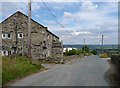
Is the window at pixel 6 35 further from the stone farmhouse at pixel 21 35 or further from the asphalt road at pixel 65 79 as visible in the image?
the asphalt road at pixel 65 79

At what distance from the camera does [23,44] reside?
54.0 metres

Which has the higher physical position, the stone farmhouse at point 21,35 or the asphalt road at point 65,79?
the stone farmhouse at point 21,35

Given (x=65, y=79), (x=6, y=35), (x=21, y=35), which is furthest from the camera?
(x=6, y=35)

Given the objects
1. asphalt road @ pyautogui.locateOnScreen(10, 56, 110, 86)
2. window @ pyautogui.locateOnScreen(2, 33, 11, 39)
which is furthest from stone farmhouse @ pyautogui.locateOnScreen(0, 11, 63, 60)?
asphalt road @ pyautogui.locateOnScreen(10, 56, 110, 86)

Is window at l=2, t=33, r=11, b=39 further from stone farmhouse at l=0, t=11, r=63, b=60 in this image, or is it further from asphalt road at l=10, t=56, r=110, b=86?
asphalt road at l=10, t=56, r=110, b=86

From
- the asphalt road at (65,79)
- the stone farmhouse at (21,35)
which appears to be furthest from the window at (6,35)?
the asphalt road at (65,79)

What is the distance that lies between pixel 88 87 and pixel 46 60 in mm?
31721

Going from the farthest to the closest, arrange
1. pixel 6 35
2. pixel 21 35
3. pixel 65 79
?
pixel 6 35 < pixel 21 35 < pixel 65 79

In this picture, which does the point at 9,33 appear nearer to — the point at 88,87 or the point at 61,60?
the point at 61,60

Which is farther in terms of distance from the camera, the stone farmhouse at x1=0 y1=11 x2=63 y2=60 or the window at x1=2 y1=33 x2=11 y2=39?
the window at x1=2 y1=33 x2=11 y2=39

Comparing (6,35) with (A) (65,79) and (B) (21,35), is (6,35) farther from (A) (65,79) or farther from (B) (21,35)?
(A) (65,79)

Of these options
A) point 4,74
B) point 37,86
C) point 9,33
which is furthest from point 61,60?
point 37,86

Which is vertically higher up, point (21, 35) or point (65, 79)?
point (21, 35)

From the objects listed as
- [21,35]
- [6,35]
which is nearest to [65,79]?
[21,35]
